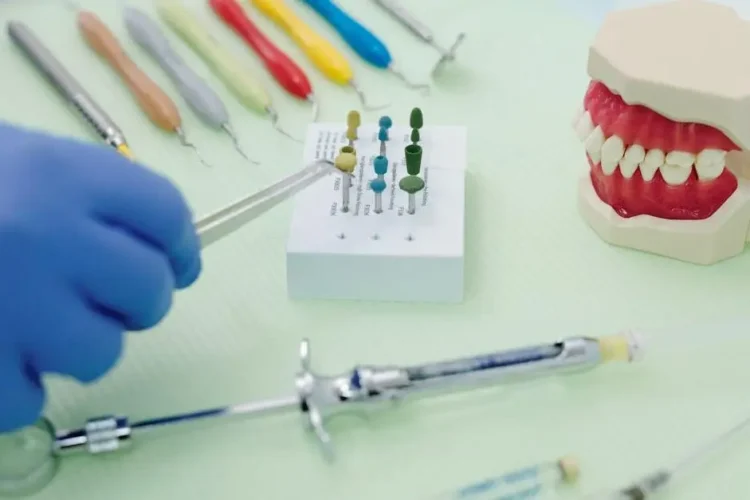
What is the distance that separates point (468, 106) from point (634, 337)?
0.29 meters

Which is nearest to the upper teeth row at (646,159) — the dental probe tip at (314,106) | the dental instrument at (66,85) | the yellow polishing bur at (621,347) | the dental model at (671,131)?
the dental model at (671,131)

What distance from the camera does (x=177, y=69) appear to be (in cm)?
82

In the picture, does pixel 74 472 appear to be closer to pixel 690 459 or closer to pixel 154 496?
pixel 154 496

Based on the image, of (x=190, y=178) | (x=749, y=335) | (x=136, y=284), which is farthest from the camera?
(x=190, y=178)

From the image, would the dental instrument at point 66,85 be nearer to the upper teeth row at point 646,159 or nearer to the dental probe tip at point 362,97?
the dental probe tip at point 362,97

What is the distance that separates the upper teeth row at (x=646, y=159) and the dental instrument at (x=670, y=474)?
0.17 m

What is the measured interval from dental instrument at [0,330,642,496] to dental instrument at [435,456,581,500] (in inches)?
2.4

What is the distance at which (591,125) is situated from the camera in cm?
67

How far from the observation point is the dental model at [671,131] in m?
0.60

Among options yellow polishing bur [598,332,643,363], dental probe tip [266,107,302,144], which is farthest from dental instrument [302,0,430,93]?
yellow polishing bur [598,332,643,363]

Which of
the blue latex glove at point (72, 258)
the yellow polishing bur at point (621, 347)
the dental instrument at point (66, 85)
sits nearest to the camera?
the blue latex glove at point (72, 258)

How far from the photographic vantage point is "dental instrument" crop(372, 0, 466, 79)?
0.85 meters

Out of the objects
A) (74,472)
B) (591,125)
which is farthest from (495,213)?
(74,472)

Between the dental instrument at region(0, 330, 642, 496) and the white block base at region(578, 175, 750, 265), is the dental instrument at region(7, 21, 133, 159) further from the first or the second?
the white block base at region(578, 175, 750, 265)
